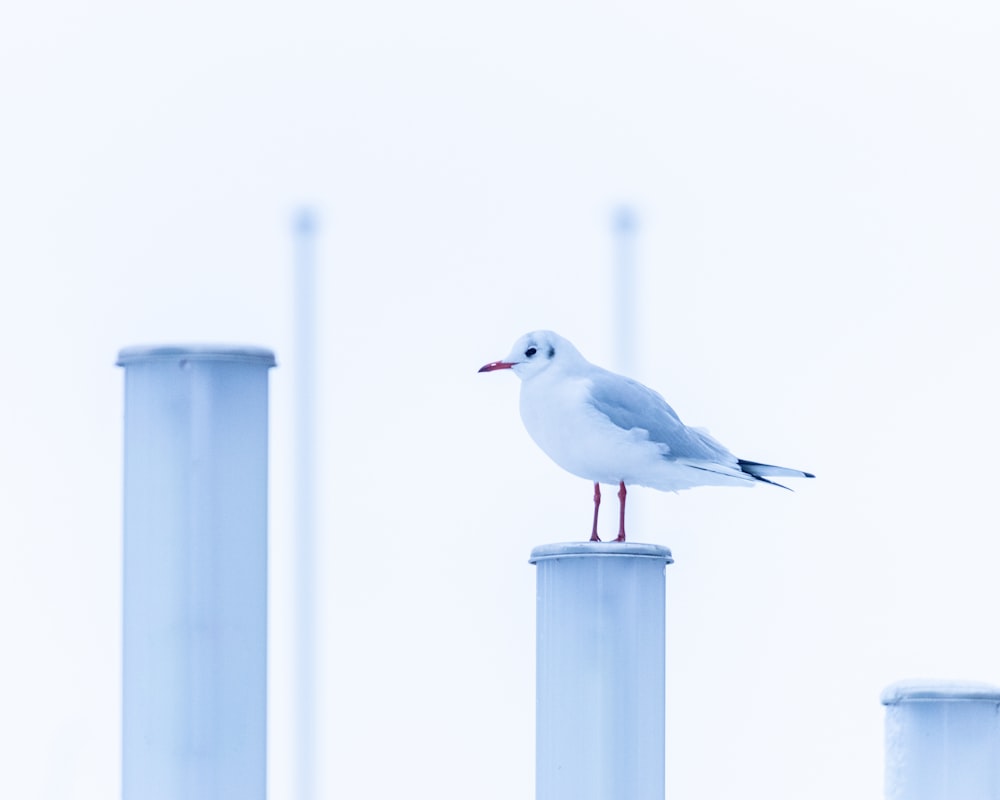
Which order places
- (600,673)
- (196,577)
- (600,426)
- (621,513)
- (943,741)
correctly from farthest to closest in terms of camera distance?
(621,513)
(600,426)
(943,741)
(600,673)
(196,577)

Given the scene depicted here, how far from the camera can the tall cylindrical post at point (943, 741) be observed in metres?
6.49

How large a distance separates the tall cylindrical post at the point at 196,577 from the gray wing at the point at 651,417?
3449 mm

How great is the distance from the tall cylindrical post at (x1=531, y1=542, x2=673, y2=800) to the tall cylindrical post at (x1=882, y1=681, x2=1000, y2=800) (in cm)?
83

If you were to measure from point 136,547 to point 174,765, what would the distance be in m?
0.56

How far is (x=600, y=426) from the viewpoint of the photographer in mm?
8883

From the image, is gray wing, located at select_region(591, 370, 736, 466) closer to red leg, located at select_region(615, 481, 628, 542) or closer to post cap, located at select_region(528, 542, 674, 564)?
red leg, located at select_region(615, 481, 628, 542)

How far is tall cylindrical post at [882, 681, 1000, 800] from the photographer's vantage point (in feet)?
21.3

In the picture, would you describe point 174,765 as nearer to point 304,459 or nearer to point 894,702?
point 894,702

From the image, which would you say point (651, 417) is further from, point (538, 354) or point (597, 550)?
point (597, 550)

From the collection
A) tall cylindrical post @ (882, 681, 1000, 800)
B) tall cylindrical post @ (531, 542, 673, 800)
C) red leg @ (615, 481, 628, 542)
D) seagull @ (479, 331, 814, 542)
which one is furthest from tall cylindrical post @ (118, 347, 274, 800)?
red leg @ (615, 481, 628, 542)

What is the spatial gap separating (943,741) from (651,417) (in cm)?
280

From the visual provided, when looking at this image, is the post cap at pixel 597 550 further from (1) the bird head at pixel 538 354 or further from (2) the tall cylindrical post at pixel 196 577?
(1) the bird head at pixel 538 354

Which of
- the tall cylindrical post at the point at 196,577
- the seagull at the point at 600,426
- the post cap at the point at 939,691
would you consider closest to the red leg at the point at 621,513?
the seagull at the point at 600,426

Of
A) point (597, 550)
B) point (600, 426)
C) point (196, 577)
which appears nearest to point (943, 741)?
point (597, 550)
